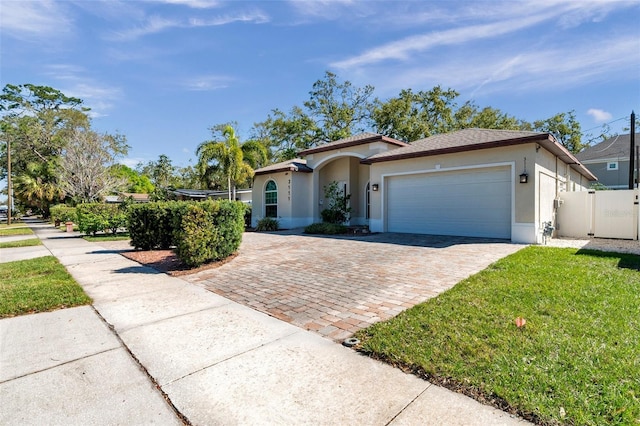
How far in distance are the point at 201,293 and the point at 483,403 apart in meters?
4.47

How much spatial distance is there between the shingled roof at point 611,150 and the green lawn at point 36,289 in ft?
118

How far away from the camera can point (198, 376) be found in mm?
2756

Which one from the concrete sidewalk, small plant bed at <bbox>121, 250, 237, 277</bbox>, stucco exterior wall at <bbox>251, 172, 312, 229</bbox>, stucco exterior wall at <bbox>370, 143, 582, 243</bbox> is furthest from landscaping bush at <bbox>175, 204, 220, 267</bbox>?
stucco exterior wall at <bbox>251, 172, 312, 229</bbox>

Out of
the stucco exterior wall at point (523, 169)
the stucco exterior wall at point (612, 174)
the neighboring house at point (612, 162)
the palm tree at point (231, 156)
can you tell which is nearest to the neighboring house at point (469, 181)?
the stucco exterior wall at point (523, 169)

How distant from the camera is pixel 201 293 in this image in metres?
5.37

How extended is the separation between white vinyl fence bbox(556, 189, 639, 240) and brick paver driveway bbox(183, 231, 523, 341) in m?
4.72

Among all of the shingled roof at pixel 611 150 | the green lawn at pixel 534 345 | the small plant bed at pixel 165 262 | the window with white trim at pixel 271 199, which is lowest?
the small plant bed at pixel 165 262

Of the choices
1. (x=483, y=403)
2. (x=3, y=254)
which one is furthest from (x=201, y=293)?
(x=3, y=254)

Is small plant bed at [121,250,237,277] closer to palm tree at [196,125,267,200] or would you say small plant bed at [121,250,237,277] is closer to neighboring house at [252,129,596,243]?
neighboring house at [252,129,596,243]

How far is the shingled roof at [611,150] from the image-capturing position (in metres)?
26.1

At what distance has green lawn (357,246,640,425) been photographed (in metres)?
2.26

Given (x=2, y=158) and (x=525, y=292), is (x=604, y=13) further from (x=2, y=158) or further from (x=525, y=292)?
(x=2, y=158)

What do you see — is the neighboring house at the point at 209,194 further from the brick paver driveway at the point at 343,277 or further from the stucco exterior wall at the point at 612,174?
the stucco exterior wall at the point at 612,174

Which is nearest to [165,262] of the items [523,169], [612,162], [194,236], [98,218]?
[194,236]
